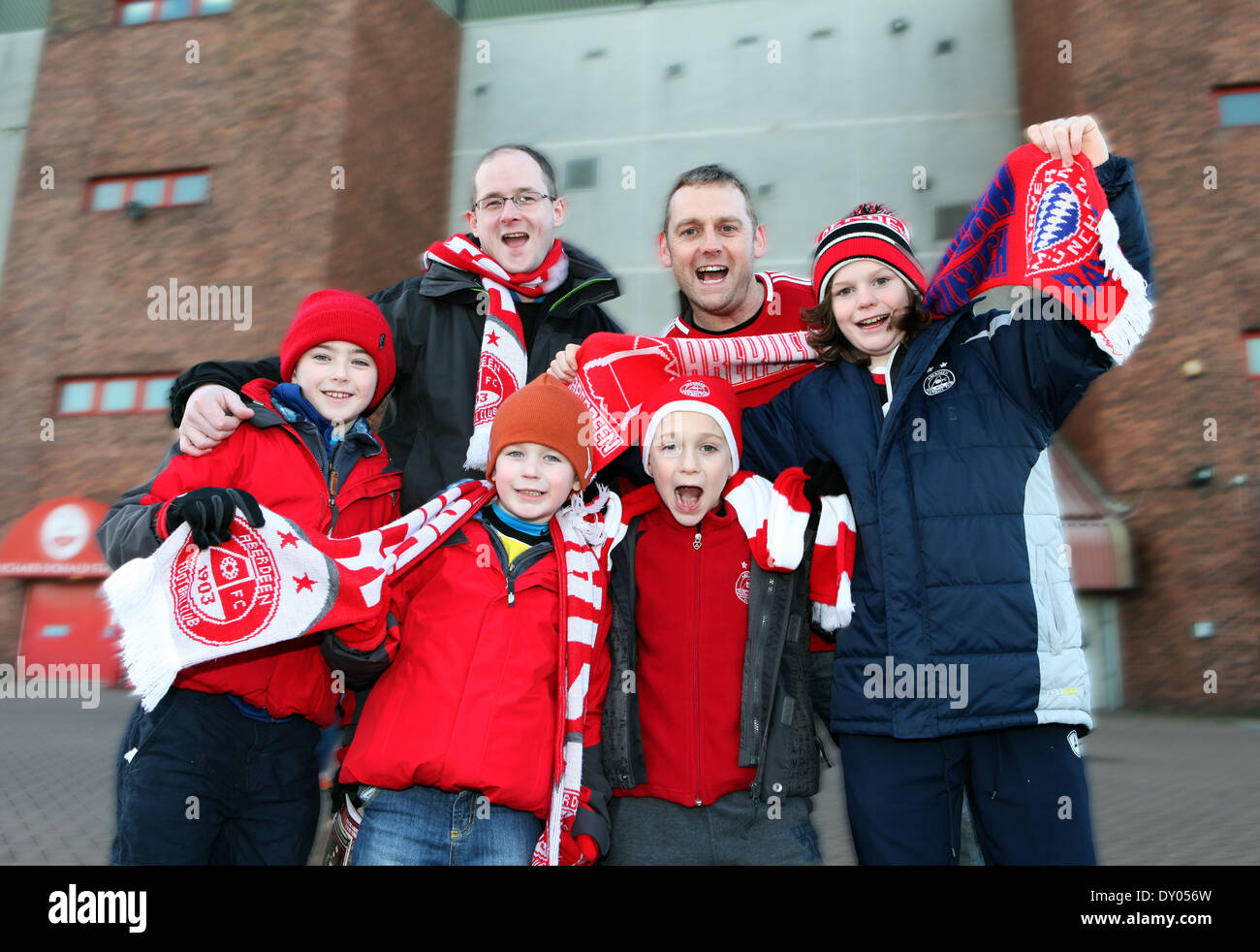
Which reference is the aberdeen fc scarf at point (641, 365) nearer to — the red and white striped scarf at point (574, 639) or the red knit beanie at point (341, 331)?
the red and white striped scarf at point (574, 639)

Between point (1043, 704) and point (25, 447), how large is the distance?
71.8ft

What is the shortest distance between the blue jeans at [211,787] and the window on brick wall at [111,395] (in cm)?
1793

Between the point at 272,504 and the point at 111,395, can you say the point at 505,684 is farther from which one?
the point at 111,395

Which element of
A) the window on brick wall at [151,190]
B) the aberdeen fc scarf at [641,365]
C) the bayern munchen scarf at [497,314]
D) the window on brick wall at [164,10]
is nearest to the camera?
the aberdeen fc scarf at [641,365]

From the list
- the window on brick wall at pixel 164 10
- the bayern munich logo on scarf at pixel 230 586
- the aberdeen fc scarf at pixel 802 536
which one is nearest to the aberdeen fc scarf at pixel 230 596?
the bayern munich logo on scarf at pixel 230 586

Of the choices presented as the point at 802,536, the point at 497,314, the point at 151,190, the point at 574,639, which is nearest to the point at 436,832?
the point at 574,639

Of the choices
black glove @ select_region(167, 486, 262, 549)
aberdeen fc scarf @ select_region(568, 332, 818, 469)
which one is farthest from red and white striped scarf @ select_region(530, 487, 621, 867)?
black glove @ select_region(167, 486, 262, 549)

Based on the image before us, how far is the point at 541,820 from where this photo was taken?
8.88 feet

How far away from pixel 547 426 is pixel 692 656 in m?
0.85

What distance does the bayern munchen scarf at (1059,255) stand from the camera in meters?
2.54

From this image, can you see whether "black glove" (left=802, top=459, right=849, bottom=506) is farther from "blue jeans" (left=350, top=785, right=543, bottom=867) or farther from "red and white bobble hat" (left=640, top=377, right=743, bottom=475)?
"blue jeans" (left=350, top=785, right=543, bottom=867)

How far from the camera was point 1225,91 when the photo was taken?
1625 cm

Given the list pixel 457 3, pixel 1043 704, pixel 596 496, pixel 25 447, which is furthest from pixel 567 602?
pixel 457 3

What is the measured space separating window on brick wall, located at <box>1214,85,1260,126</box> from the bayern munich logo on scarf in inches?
741
